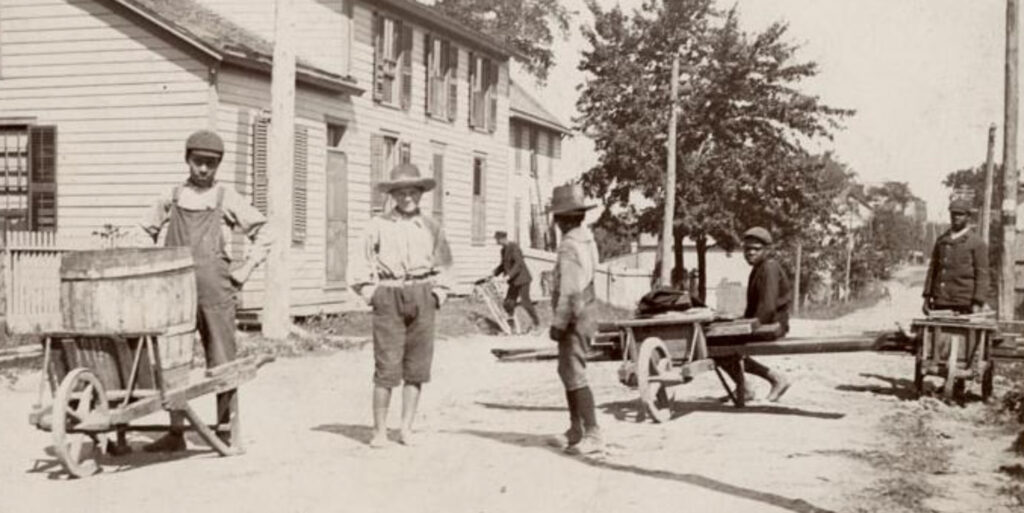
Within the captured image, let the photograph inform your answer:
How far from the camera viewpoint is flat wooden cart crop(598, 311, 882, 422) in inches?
351

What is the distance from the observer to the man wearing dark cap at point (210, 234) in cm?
700

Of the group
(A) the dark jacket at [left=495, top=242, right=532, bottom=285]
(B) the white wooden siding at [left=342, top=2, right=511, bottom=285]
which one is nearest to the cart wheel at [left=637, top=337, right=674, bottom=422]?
(A) the dark jacket at [left=495, top=242, right=532, bottom=285]

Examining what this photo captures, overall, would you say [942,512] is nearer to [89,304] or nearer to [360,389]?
[89,304]

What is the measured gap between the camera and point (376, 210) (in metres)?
22.5

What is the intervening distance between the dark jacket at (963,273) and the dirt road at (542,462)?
1.22 meters

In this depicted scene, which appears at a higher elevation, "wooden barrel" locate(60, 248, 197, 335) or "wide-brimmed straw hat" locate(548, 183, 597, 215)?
"wide-brimmed straw hat" locate(548, 183, 597, 215)

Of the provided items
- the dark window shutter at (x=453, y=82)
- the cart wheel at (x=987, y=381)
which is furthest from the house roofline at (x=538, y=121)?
the cart wheel at (x=987, y=381)

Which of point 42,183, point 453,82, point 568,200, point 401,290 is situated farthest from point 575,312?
point 453,82

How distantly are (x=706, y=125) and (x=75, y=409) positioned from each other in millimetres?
35085

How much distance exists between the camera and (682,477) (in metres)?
6.48

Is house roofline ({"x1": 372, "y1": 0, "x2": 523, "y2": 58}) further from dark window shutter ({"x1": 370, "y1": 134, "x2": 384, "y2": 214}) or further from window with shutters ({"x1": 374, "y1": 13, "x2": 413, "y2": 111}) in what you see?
dark window shutter ({"x1": 370, "y1": 134, "x2": 384, "y2": 214})

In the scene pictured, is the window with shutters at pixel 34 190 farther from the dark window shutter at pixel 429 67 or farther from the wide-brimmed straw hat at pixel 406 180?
the wide-brimmed straw hat at pixel 406 180

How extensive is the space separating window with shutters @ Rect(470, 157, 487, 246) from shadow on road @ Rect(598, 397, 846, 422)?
58.1ft

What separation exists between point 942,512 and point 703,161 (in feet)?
110
